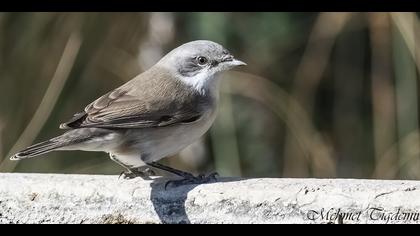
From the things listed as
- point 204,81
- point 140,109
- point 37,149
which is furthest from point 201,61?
point 37,149

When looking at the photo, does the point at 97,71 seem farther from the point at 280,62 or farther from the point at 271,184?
the point at 271,184

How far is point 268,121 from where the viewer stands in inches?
252

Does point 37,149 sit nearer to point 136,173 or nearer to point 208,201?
point 136,173

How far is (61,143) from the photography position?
4.34 meters

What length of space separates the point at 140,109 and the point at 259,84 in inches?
70.1

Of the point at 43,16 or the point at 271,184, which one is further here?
the point at 43,16

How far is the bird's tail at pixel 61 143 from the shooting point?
422 centimetres

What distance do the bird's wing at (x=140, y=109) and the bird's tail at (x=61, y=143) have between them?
0.04 m

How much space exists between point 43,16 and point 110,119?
159 cm

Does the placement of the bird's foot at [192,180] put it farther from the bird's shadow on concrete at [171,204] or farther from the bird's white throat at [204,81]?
the bird's white throat at [204,81]

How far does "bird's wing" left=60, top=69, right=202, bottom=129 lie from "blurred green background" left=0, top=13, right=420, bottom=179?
1199mm

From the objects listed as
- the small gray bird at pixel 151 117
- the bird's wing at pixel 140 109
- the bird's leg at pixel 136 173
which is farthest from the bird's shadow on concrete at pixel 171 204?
the bird's wing at pixel 140 109

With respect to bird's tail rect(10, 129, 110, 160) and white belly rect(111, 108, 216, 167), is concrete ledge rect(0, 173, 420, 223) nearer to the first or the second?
bird's tail rect(10, 129, 110, 160)
